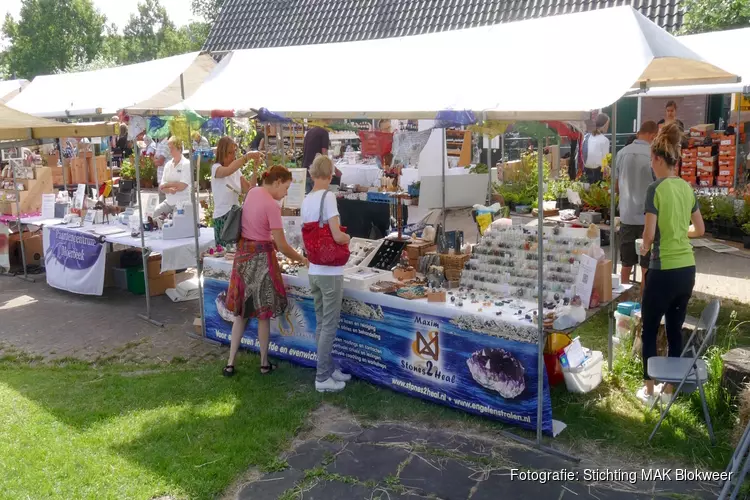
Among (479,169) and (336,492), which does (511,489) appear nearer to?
(336,492)

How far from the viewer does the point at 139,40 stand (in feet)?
220

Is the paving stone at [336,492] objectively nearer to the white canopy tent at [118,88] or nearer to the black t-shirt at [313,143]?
the white canopy tent at [118,88]

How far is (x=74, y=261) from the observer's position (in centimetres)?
782

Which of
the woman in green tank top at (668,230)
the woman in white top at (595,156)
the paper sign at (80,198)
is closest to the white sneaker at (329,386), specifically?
the woman in green tank top at (668,230)

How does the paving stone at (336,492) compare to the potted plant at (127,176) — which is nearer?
the paving stone at (336,492)

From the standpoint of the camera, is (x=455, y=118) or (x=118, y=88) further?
(x=118, y=88)

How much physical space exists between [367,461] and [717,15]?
23.4ft

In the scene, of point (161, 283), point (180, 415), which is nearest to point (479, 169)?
point (161, 283)

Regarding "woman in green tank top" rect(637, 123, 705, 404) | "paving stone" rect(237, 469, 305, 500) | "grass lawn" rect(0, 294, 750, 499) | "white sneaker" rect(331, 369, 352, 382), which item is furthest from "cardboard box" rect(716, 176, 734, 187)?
"paving stone" rect(237, 469, 305, 500)

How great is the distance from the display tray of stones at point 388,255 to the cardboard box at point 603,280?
64.5 inches

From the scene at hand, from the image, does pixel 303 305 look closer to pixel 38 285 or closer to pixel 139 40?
pixel 38 285

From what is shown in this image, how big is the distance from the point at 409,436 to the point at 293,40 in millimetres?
16535

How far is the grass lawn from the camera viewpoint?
3836 millimetres

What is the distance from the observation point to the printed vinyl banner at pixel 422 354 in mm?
4141
